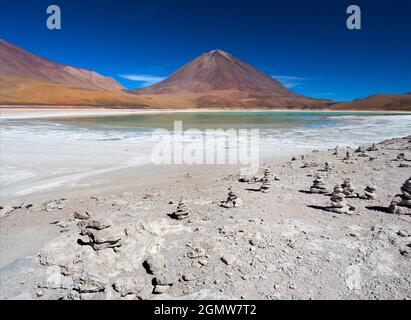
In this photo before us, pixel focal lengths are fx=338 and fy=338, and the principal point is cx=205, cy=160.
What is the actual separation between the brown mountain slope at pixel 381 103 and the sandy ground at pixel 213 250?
14883cm

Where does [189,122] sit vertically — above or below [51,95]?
below

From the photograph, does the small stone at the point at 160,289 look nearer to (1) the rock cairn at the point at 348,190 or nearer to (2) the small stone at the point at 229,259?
(2) the small stone at the point at 229,259

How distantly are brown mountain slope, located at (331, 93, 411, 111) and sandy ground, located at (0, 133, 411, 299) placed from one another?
149 metres

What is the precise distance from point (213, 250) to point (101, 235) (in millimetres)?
1436

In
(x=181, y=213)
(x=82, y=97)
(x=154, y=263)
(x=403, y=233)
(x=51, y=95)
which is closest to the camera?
(x=154, y=263)

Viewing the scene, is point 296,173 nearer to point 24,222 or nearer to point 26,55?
point 24,222

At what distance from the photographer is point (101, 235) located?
4.29 metres

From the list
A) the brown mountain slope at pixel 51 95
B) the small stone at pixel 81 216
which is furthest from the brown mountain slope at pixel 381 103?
the small stone at pixel 81 216

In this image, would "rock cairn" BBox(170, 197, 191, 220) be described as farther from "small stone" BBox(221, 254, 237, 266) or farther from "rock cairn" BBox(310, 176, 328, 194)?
"rock cairn" BBox(310, 176, 328, 194)

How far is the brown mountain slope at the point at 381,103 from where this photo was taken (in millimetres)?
139163

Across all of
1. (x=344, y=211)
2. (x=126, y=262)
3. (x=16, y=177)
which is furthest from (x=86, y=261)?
(x=16, y=177)

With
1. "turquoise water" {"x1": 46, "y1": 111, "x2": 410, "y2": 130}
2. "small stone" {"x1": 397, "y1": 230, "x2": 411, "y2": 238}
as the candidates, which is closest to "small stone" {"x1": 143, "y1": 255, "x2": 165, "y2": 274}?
"small stone" {"x1": 397, "y1": 230, "x2": 411, "y2": 238}

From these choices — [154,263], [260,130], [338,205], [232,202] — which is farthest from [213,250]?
[260,130]

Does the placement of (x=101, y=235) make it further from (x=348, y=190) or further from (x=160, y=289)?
(x=348, y=190)
